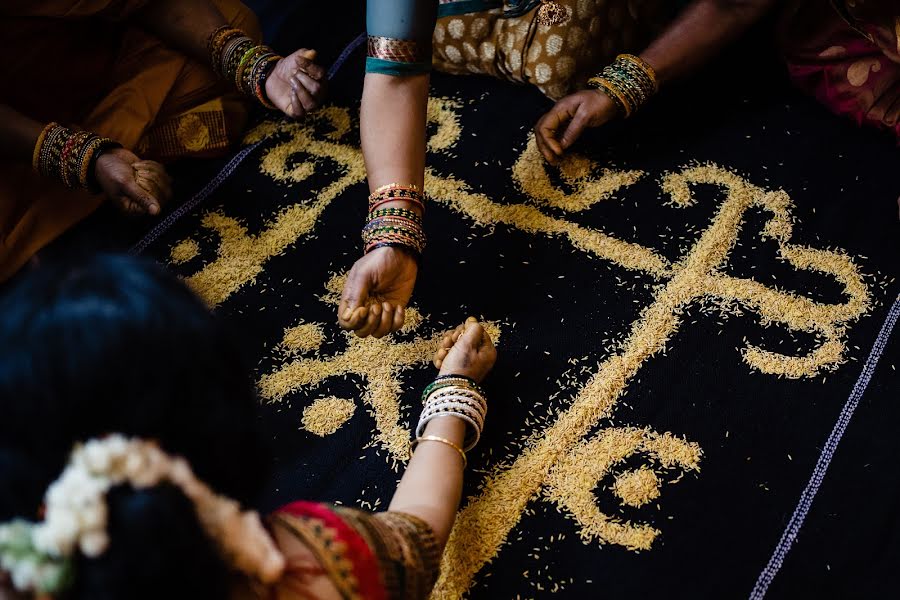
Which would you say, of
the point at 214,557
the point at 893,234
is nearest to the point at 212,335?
the point at 214,557

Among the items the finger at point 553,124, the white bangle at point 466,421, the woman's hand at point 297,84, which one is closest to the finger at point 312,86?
the woman's hand at point 297,84

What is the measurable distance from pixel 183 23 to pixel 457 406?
114cm

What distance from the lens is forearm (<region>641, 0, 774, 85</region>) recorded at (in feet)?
5.07

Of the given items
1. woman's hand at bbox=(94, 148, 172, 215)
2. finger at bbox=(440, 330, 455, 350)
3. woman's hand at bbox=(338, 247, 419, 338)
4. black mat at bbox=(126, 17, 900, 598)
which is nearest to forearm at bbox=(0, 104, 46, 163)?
woman's hand at bbox=(94, 148, 172, 215)

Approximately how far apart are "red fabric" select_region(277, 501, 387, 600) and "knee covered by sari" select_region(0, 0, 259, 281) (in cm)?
99

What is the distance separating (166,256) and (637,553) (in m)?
1.03

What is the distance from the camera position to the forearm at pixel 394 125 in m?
1.32

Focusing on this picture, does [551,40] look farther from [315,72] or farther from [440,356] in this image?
[440,356]

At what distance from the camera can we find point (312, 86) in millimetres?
1580

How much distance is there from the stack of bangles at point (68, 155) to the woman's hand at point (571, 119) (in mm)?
853

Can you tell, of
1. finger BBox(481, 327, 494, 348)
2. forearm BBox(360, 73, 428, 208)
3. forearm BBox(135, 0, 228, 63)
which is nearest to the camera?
finger BBox(481, 327, 494, 348)

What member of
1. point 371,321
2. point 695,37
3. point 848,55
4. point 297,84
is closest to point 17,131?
point 297,84

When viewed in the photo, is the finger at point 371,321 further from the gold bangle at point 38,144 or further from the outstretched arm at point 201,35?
the gold bangle at point 38,144

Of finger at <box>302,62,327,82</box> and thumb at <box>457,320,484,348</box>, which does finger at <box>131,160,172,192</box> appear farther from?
thumb at <box>457,320,484,348</box>
